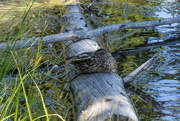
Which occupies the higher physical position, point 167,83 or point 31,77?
point 31,77

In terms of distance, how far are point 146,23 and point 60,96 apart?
10.2 ft

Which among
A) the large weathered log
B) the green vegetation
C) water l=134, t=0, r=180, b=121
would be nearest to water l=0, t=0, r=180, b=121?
water l=134, t=0, r=180, b=121

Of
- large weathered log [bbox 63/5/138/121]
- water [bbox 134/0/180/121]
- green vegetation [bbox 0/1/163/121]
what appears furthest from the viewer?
water [bbox 134/0/180/121]

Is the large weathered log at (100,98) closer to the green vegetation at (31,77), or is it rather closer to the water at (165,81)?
the green vegetation at (31,77)

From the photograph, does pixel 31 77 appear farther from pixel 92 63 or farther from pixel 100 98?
pixel 92 63

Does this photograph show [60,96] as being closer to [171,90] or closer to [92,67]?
[92,67]

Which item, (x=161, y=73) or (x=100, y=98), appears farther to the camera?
(x=161, y=73)

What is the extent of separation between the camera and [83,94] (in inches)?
123

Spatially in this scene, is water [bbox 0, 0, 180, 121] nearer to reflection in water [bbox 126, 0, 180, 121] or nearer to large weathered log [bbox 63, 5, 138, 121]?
reflection in water [bbox 126, 0, 180, 121]

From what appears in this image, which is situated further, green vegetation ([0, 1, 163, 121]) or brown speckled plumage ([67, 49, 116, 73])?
brown speckled plumage ([67, 49, 116, 73])

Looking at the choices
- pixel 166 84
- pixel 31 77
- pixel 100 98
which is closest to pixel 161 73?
pixel 166 84

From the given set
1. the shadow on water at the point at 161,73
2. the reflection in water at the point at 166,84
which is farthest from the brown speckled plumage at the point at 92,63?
the reflection in water at the point at 166,84

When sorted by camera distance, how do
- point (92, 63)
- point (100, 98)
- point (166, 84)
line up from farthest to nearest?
1. point (166, 84)
2. point (92, 63)
3. point (100, 98)

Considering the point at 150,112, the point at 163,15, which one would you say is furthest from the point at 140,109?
the point at 163,15
